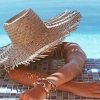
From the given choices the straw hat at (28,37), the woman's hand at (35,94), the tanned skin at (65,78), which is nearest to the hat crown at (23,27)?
the straw hat at (28,37)

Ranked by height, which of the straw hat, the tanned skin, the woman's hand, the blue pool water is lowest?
the woman's hand

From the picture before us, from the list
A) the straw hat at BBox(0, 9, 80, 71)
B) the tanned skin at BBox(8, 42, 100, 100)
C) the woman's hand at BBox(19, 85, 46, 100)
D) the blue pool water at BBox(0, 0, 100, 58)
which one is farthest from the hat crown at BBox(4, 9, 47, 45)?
the blue pool water at BBox(0, 0, 100, 58)

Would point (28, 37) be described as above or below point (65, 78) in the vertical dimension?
above

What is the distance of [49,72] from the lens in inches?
57.5

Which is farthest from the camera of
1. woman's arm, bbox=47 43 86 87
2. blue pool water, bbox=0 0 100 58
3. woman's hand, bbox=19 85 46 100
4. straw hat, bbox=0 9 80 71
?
blue pool water, bbox=0 0 100 58

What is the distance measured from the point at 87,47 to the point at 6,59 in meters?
1.77

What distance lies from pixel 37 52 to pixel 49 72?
0.14m

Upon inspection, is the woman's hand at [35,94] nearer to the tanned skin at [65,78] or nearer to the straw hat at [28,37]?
the tanned skin at [65,78]

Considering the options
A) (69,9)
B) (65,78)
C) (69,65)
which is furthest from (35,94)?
(69,9)

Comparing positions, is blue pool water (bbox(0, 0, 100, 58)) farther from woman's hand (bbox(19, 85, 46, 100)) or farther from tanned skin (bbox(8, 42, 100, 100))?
woman's hand (bbox(19, 85, 46, 100))

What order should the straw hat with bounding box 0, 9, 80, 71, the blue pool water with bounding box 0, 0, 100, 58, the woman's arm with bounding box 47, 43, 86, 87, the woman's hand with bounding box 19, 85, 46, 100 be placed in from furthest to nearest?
the blue pool water with bounding box 0, 0, 100, 58 → the straw hat with bounding box 0, 9, 80, 71 → the woman's arm with bounding box 47, 43, 86, 87 → the woman's hand with bounding box 19, 85, 46, 100

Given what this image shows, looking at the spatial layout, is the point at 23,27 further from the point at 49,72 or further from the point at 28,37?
the point at 49,72

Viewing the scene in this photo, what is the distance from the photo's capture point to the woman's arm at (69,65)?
3.98 feet

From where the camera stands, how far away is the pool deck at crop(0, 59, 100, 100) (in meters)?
1.23
